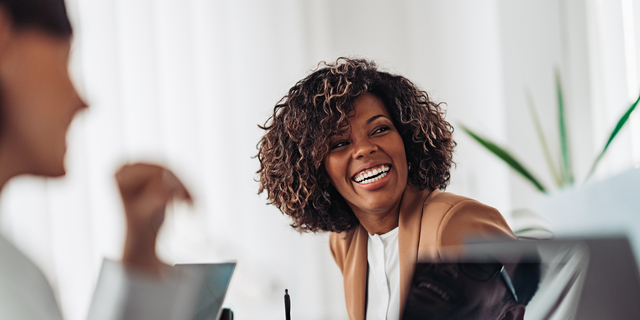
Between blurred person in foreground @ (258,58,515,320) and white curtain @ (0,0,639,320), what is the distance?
1.44 feet

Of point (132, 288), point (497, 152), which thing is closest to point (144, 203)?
point (132, 288)

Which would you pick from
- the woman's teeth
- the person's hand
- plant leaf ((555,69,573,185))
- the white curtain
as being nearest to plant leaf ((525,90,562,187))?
plant leaf ((555,69,573,185))

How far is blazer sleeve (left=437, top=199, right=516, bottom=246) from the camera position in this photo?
0.83 m

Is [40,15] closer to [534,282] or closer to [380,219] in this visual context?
[534,282]

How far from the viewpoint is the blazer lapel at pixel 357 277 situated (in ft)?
3.49

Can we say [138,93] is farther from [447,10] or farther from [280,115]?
[447,10]

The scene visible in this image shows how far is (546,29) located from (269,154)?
1.39 metres

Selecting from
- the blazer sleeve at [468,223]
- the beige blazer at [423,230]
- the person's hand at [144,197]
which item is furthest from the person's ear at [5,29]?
the blazer sleeve at [468,223]

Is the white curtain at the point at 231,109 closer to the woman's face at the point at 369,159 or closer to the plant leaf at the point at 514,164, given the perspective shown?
the plant leaf at the point at 514,164

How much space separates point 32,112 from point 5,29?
7 cm

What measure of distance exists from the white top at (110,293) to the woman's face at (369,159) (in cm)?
42

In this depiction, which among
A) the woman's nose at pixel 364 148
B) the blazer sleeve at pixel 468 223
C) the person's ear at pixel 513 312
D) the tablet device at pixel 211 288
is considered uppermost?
the woman's nose at pixel 364 148

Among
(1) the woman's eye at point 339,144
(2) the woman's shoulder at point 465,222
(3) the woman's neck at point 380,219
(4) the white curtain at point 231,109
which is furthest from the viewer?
(4) the white curtain at point 231,109

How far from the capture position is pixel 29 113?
15.1 inches
